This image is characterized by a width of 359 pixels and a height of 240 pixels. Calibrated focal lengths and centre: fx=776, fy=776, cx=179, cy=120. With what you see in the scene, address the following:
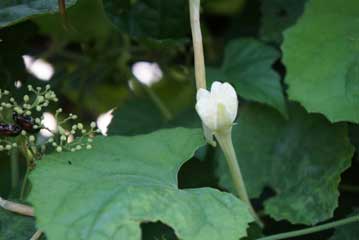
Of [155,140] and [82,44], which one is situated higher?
[155,140]

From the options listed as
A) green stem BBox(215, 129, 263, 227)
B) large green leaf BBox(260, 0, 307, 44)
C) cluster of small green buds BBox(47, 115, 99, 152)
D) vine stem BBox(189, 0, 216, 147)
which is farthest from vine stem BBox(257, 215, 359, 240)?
large green leaf BBox(260, 0, 307, 44)

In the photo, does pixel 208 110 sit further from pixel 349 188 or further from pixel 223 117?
pixel 349 188

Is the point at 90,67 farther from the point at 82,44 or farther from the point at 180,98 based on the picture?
the point at 180,98

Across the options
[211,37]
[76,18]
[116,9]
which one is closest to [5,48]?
[116,9]

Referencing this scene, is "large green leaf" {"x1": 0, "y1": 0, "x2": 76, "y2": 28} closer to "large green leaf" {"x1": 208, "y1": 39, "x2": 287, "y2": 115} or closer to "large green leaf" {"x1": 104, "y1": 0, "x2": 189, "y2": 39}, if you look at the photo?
"large green leaf" {"x1": 104, "y1": 0, "x2": 189, "y2": 39}

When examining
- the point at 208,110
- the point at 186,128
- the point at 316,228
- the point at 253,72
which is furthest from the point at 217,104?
the point at 253,72
